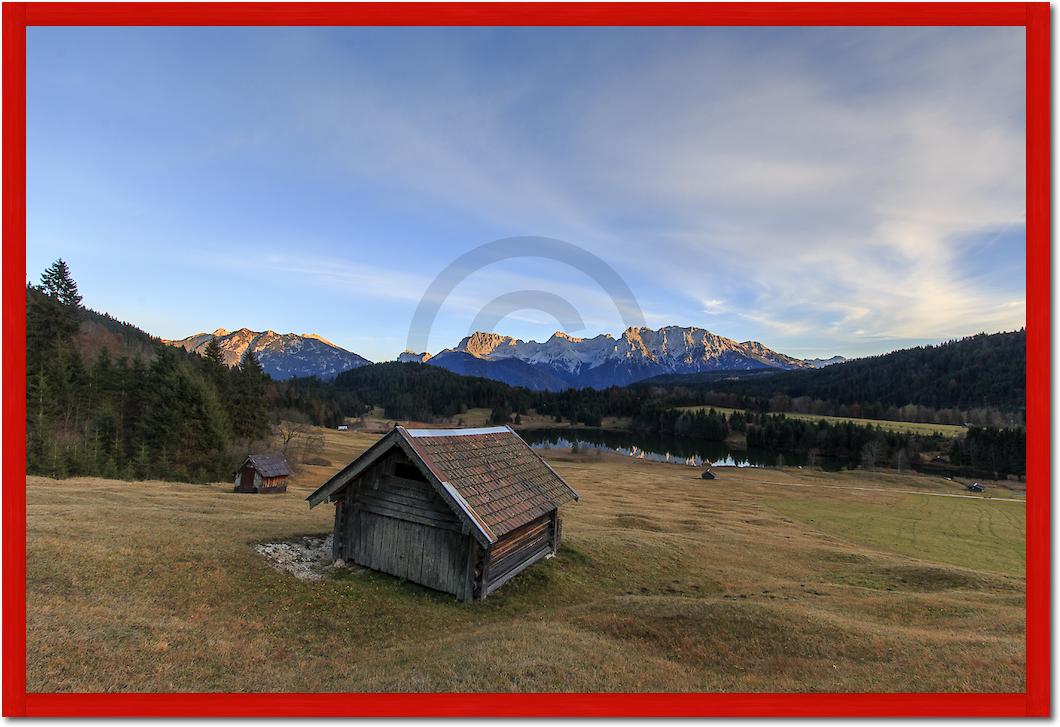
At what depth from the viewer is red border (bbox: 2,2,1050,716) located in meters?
6.86

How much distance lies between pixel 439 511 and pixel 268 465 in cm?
3746

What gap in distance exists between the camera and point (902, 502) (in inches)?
2512

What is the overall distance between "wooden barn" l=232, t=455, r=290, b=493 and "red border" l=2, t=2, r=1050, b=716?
4041 centimetres

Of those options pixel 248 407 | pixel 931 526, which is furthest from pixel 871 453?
pixel 248 407

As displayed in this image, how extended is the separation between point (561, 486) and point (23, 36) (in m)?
20.6

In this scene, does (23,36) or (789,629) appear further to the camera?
(789,629)

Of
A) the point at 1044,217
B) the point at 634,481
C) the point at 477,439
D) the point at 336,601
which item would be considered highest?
the point at 1044,217

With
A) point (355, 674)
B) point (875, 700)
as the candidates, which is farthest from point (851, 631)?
point (355, 674)

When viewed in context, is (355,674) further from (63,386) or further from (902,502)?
(902,502)

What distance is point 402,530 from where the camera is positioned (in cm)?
1691

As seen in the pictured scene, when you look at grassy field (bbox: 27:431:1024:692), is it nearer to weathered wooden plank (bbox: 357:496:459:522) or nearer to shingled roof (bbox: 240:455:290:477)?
weathered wooden plank (bbox: 357:496:459:522)

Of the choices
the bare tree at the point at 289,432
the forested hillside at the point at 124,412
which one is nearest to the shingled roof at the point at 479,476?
the forested hillside at the point at 124,412

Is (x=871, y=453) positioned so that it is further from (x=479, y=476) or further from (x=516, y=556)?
(x=479, y=476)

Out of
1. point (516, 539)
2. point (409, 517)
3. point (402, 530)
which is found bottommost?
point (516, 539)
